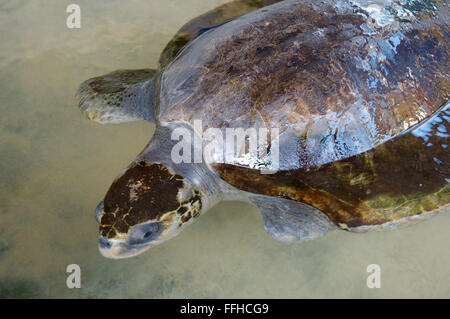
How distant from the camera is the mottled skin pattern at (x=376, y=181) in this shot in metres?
1.45

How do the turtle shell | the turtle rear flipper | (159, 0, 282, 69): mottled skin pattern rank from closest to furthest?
the turtle shell
the turtle rear flipper
(159, 0, 282, 69): mottled skin pattern

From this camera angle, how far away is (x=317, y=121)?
4.48 feet

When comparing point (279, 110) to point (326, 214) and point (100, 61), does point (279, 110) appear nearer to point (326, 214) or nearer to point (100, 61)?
point (326, 214)

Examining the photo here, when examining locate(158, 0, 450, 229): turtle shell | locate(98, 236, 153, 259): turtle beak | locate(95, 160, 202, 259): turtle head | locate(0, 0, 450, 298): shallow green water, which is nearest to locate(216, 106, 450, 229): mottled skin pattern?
locate(158, 0, 450, 229): turtle shell

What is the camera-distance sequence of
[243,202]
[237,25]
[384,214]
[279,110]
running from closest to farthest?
1. [279,110]
2. [384,214]
3. [237,25]
4. [243,202]

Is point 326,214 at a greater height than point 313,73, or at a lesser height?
lesser

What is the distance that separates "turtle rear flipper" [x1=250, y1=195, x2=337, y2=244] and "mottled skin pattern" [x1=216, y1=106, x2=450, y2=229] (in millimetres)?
103

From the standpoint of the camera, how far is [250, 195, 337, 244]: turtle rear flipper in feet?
5.29

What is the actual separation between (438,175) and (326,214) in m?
0.56

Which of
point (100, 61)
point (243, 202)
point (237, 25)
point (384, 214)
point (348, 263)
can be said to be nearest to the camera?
point (384, 214)

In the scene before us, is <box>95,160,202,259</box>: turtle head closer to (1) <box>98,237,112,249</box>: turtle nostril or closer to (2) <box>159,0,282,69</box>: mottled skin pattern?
(1) <box>98,237,112,249</box>: turtle nostril

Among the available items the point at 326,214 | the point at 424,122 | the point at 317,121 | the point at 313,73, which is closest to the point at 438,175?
the point at 424,122

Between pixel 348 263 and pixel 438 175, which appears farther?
pixel 348 263

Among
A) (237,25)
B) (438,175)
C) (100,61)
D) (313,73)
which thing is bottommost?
(438,175)
